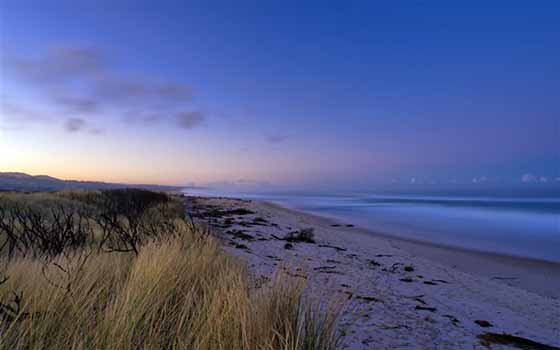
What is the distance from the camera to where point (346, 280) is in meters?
4.31

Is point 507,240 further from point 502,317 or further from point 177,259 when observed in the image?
point 177,259

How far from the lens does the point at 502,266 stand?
7.47 metres

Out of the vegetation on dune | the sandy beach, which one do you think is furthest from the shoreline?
the vegetation on dune

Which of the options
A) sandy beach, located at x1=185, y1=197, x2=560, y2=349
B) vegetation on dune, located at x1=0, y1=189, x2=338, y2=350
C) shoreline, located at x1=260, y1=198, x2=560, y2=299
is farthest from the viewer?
shoreline, located at x1=260, y1=198, x2=560, y2=299

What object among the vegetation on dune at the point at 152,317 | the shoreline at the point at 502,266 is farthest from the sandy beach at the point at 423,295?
the vegetation on dune at the point at 152,317

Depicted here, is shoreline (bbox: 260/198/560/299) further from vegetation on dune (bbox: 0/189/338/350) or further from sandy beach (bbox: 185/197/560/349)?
vegetation on dune (bbox: 0/189/338/350)

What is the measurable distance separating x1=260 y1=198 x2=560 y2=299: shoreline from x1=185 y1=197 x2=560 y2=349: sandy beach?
0.03 m

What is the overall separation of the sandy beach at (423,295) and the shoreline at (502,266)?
0.03m

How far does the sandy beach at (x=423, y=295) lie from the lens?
2488 millimetres

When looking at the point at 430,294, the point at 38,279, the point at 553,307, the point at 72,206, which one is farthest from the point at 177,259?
the point at 72,206

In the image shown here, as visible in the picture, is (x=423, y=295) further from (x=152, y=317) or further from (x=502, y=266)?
(x=502, y=266)

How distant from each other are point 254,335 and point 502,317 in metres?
3.02

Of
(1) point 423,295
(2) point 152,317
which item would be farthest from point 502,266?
(2) point 152,317

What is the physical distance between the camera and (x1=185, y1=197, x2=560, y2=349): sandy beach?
2488 mm
